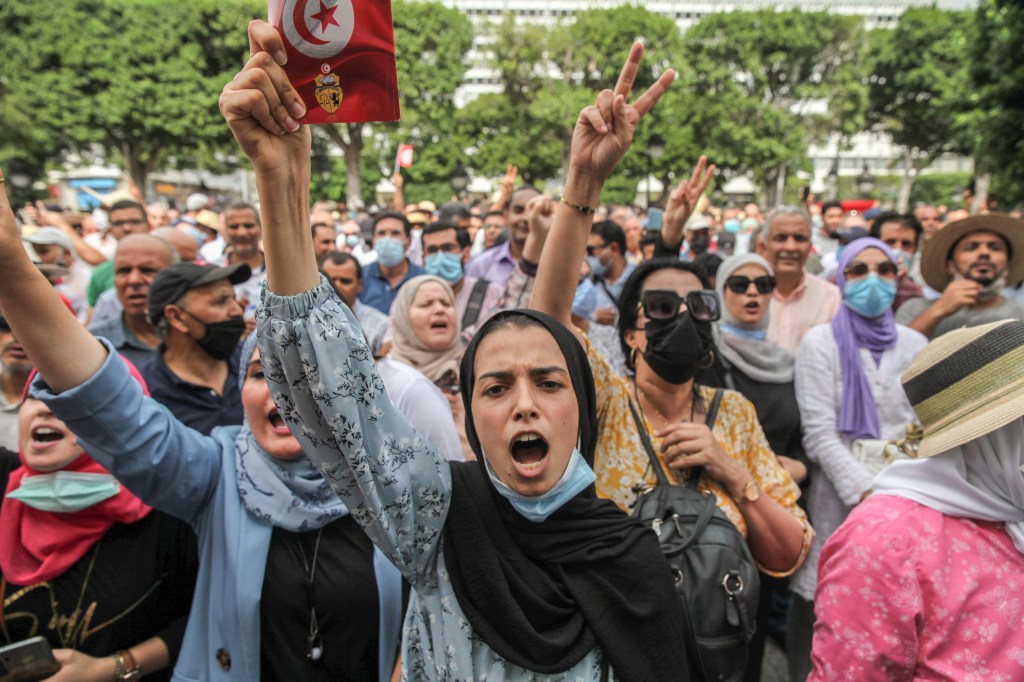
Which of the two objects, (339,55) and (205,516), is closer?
(339,55)

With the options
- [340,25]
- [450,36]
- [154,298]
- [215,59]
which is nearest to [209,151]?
[215,59]

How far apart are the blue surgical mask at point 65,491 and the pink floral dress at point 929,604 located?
209 centimetres

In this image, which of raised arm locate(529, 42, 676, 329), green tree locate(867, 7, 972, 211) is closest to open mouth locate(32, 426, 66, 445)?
raised arm locate(529, 42, 676, 329)

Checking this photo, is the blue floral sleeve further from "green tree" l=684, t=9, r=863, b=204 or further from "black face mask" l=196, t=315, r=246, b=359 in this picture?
"green tree" l=684, t=9, r=863, b=204

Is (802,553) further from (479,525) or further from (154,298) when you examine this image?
(154,298)

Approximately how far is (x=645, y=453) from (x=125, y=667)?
5.69 ft

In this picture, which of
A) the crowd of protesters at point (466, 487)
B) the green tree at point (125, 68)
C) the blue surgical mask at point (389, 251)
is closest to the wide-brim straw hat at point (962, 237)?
the crowd of protesters at point (466, 487)

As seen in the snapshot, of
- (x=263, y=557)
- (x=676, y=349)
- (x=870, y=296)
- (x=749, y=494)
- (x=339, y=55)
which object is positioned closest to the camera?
(x=339, y=55)

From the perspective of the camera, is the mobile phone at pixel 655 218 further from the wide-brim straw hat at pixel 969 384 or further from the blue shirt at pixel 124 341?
the wide-brim straw hat at pixel 969 384

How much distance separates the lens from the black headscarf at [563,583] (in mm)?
1394

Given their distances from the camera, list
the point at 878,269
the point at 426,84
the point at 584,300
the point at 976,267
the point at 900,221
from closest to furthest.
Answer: the point at 878,269 → the point at 976,267 → the point at 584,300 → the point at 900,221 → the point at 426,84

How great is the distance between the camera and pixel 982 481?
5.22 feet

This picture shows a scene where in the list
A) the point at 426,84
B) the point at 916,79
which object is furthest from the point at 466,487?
the point at 916,79

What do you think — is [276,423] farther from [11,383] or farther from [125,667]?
[11,383]
